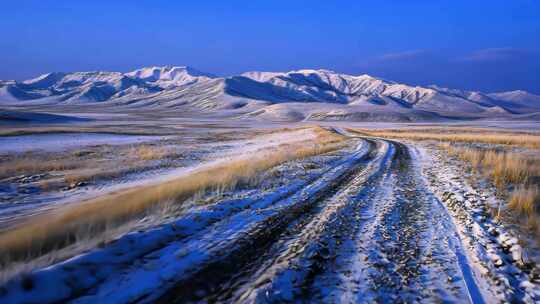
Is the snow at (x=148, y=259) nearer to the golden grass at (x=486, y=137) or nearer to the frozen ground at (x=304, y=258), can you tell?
the frozen ground at (x=304, y=258)

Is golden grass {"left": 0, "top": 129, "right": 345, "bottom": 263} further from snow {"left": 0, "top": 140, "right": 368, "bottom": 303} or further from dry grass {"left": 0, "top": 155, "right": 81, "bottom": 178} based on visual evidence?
dry grass {"left": 0, "top": 155, "right": 81, "bottom": 178}

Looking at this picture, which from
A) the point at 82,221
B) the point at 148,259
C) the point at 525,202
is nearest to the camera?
Answer: the point at 148,259

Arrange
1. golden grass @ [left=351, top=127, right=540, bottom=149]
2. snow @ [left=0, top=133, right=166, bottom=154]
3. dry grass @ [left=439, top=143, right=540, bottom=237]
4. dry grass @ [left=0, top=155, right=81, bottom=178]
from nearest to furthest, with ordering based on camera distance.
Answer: dry grass @ [left=439, top=143, right=540, bottom=237], dry grass @ [left=0, top=155, right=81, bottom=178], snow @ [left=0, top=133, right=166, bottom=154], golden grass @ [left=351, top=127, right=540, bottom=149]

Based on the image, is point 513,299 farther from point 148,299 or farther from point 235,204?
point 235,204

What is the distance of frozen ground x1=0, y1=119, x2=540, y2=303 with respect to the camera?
15.1ft

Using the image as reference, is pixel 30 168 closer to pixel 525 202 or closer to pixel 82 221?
pixel 82 221

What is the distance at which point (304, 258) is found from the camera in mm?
5703

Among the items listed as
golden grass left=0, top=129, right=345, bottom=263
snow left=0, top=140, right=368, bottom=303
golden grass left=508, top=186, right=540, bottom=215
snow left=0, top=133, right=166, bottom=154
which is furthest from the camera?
snow left=0, top=133, right=166, bottom=154

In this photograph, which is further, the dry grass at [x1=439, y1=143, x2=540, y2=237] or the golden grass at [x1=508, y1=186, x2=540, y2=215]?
the golden grass at [x1=508, y1=186, x2=540, y2=215]

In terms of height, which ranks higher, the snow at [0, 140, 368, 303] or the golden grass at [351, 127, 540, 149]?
the snow at [0, 140, 368, 303]

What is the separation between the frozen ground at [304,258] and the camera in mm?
4609

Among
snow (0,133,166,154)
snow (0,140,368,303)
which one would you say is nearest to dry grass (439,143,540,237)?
snow (0,140,368,303)

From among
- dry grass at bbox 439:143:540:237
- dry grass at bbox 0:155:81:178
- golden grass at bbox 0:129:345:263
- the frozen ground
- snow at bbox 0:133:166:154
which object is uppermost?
dry grass at bbox 439:143:540:237

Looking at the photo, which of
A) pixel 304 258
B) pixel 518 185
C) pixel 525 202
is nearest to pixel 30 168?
pixel 304 258
